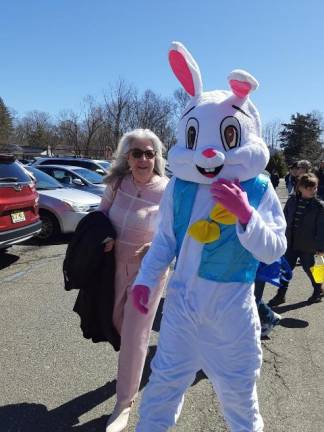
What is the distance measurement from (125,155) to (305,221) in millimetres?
3182

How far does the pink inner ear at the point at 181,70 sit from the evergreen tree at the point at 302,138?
63.9 metres

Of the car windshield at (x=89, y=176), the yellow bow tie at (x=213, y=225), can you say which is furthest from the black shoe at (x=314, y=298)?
the car windshield at (x=89, y=176)

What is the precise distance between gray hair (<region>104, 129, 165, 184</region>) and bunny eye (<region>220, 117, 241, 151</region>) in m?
0.83

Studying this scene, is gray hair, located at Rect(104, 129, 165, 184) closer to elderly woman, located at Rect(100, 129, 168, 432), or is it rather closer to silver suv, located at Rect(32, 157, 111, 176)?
elderly woman, located at Rect(100, 129, 168, 432)

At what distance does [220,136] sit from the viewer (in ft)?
7.35

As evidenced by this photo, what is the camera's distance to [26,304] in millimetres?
5234

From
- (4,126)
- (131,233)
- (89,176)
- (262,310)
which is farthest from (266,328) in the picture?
(4,126)

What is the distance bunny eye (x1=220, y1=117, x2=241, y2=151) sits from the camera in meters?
2.24

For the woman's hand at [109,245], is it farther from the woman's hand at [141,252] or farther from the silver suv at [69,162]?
the silver suv at [69,162]

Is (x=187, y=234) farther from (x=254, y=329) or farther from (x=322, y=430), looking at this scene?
(x=322, y=430)

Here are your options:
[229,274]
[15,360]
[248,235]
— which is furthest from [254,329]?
[15,360]

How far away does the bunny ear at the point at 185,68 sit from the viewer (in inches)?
94.5

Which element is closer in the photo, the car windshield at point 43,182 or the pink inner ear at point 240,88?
the pink inner ear at point 240,88

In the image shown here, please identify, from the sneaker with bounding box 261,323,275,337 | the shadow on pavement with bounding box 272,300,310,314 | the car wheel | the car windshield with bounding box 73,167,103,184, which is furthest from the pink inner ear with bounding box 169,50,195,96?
the car windshield with bounding box 73,167,103,184
